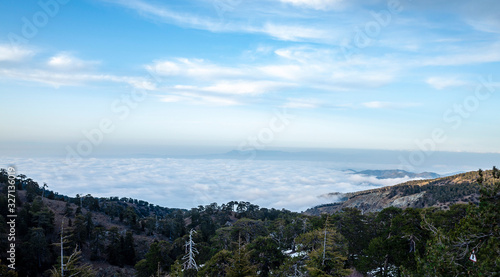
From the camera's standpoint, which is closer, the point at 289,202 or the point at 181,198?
the point at 181,198

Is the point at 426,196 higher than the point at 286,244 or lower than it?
lower

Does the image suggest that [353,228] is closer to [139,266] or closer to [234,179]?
[139,266]

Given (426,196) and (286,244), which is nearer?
(286,244)

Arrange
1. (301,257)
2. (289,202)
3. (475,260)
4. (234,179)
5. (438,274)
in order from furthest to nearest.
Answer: (234,179)
(289,202)
(301,257)
(438,274)
(475,260)

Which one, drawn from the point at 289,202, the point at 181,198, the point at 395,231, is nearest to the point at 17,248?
the point at 395,231

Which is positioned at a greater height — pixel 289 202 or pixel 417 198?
pixel 417 198

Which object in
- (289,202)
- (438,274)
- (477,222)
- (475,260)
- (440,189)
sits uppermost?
(477,222)

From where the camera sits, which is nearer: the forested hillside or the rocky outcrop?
the forested hillside

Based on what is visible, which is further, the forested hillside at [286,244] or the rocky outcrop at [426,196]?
the rocky outcrop at [426,196]
